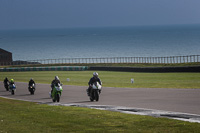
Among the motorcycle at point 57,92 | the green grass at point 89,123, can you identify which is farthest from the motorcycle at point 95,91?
the green grass at point 89,123

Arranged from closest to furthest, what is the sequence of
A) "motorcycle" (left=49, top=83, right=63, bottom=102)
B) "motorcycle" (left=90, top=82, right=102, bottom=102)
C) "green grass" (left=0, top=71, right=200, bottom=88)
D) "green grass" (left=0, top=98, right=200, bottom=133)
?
"green grass" (left=0, top=98, right=200, bottom=133)
"motorcycle" (left=90, top=82, right=102, bottom=102)
"motorcycle" (left=49, top=83, right=63, bottom=102)
"green grass" (left=0, top=71, right=200, bottom=88)

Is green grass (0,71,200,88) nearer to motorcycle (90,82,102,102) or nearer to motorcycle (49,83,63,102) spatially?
motorcycle (90,82,102,102)

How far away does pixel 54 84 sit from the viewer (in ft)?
76.2

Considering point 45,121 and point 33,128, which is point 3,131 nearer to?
point 33,128

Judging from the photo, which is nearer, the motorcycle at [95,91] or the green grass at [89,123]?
the green grass at [89,123]

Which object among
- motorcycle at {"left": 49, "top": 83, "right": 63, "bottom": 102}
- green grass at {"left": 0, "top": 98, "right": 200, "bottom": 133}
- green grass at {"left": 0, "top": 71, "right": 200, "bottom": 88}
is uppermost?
green grass at {"left": 0, "top": 71, "right": 200, "bottom": 88}

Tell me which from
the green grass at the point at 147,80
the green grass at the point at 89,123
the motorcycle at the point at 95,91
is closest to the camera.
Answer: the green grass at the point at 89,123

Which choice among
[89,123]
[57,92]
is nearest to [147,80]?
[57,92]

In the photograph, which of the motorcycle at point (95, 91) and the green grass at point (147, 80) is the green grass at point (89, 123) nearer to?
the motorcycle at point (95, 91)

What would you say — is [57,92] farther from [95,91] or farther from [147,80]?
[147,80]

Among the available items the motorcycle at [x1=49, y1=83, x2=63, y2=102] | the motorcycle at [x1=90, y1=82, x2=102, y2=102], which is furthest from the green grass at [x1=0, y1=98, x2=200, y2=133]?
Answer: the motorcycle at [x1=49, y1=83, x2=63, y2=102]

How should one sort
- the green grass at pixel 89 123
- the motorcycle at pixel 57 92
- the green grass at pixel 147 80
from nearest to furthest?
the green grass at pixel 89 123 → the motorcycle at pixel 57 92 → the green grass at pixel 147 80

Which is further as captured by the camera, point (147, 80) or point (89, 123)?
point (147, 80)

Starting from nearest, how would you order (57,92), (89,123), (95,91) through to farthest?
(89,123) → (95,91) → (57,92)
